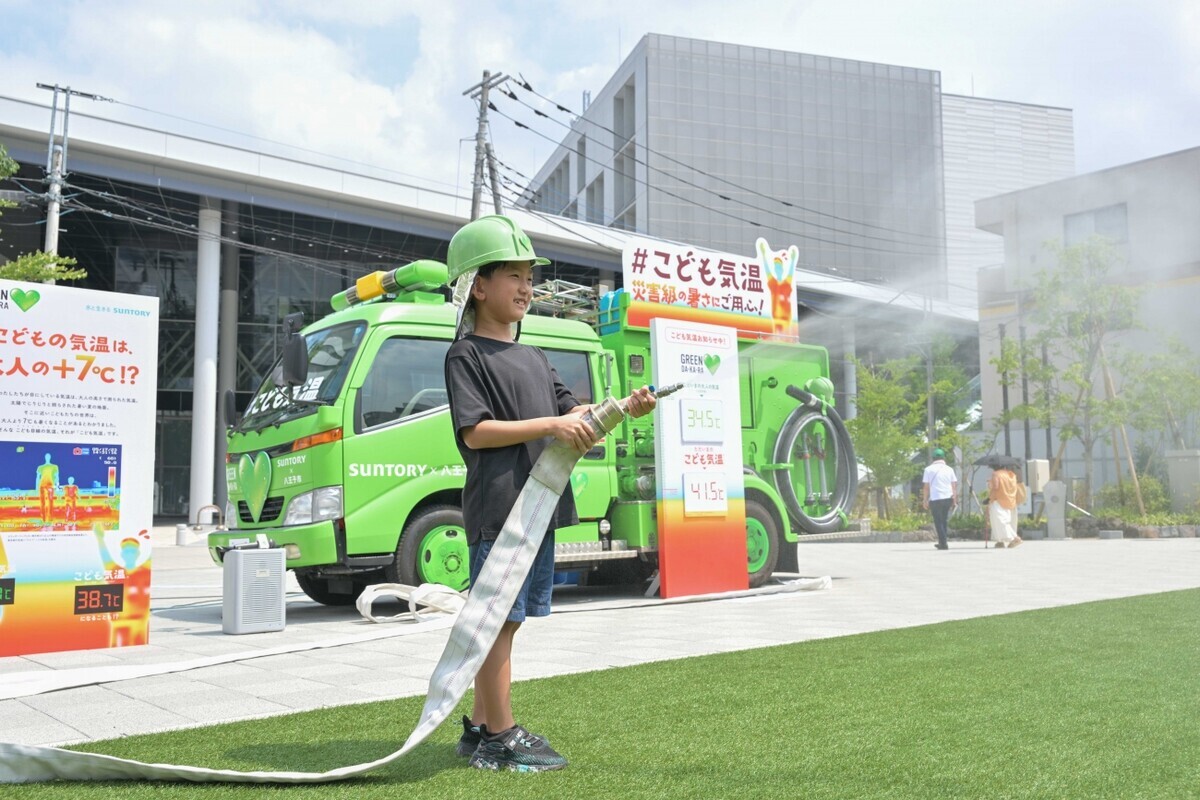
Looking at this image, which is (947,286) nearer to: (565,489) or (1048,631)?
(1048,631)

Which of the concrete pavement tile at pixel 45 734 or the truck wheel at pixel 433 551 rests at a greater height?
the truck wheel at pixel 433 551

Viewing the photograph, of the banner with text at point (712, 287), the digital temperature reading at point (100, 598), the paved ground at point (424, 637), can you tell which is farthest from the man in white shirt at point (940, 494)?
the digital temperature reading at point (100, 598)

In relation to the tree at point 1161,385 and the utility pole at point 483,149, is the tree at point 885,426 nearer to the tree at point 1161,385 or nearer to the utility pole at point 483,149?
the tree at point 1161,385

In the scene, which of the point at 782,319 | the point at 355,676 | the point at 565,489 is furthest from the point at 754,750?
the point at 782,319

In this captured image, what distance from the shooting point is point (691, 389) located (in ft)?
31.2

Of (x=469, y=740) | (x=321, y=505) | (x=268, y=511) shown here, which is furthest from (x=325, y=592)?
(x=469, y=740)

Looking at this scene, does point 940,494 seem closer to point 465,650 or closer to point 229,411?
point 229,411

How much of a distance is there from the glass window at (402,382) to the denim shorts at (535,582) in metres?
5.10

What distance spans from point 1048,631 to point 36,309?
659 centimetres

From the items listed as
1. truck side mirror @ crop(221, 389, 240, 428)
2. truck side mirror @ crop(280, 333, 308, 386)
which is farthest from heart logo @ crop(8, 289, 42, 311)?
truck side mirror @ crop(221, 389, 240, 428)

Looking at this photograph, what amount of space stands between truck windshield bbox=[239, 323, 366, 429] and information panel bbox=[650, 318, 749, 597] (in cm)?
260

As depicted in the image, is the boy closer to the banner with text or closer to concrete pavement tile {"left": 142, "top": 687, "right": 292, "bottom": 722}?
concrete pavement tile {"left": 142, "top": 687, "right": 292, "bottom": 722}

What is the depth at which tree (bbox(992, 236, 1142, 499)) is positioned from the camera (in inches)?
878

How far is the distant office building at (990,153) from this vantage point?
10.6 meters
